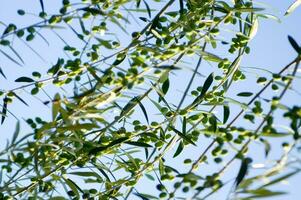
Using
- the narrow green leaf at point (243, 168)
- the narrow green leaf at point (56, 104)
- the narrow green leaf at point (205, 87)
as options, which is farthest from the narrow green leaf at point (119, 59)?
the narrow green leaf at point (243, 168)

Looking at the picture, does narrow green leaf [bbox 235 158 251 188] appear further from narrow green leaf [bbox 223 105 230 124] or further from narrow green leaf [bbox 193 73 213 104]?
narrow green leaf [bbox 223 105 230 124]

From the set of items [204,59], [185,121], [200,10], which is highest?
[200,10]

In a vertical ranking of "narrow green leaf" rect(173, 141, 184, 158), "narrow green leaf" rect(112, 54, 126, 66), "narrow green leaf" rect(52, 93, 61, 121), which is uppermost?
"narrow green leaf" rect(112, 54, 126, 66)

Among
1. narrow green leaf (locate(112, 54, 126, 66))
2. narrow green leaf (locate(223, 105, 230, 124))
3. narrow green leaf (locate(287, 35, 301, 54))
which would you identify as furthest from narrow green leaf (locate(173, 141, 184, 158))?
narrow green leaf (locate(287, 35, 301, 54))

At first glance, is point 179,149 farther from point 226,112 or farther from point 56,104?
point 56,104

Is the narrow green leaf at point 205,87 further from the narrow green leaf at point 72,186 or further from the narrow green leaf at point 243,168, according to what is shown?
the narrow green leaf at point 243,168

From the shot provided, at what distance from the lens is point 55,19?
2.63 metres

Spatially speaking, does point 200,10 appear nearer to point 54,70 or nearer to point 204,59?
point 204,59

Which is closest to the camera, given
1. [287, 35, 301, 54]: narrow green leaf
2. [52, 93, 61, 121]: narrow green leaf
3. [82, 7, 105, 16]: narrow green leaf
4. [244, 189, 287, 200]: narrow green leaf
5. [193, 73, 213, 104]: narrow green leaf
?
[244, 189, 287, 200]: narrow green leaf

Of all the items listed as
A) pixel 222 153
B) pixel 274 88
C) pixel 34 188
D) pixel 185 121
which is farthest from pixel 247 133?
pixel 34 188

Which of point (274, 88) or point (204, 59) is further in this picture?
point (204, 59)

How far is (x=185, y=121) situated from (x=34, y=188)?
596 millimetres

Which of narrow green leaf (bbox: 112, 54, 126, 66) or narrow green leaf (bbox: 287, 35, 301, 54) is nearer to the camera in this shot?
narrow green leaf (bbox: 287, 35, 301, 54)

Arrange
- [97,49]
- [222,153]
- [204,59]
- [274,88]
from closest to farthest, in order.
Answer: [222,153]
[274,88]
[97,49]
[204,59]
